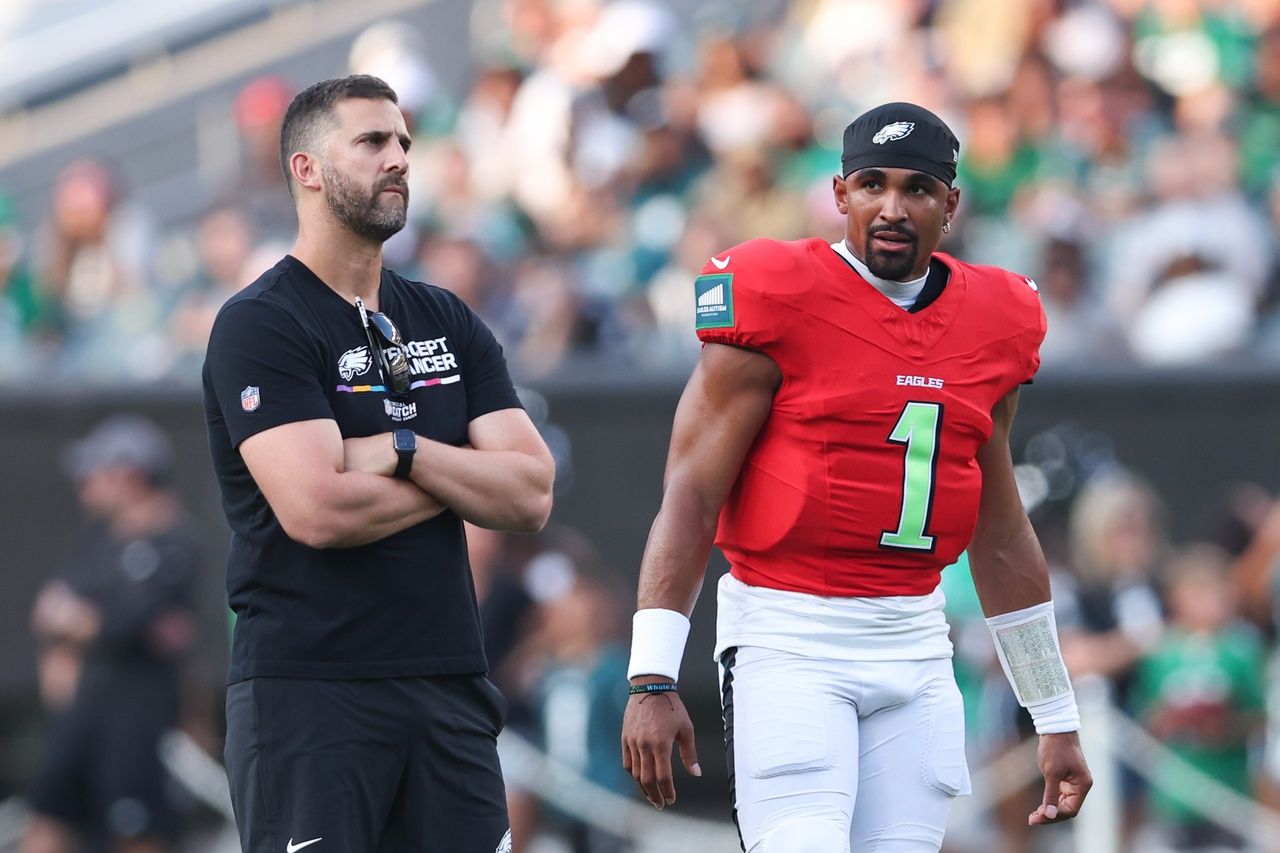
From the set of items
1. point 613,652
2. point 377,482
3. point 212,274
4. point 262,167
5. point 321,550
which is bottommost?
point 613,652

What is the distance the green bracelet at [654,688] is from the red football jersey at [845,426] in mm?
354

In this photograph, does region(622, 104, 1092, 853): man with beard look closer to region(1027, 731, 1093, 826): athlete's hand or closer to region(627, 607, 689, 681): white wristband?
region(627, 607, 689, 681): white wristband

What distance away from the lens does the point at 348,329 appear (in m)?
4.38

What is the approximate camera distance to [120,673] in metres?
9.26

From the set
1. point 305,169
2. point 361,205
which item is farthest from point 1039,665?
point 305,169

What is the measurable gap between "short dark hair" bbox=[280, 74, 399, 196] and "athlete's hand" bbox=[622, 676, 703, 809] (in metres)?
1.45

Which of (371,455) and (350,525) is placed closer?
A: (350,525)

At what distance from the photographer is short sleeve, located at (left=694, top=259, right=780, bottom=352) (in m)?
4.38

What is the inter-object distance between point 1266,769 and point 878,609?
4.94 meters

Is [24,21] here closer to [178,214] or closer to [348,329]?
[178,214]

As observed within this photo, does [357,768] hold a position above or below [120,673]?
above

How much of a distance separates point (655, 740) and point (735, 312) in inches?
38.6

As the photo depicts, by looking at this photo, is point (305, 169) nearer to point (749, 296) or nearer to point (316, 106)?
point (316, 106)

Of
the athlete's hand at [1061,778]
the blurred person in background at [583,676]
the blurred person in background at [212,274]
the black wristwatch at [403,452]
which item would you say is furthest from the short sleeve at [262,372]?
the blurred person in background at [212,274]
